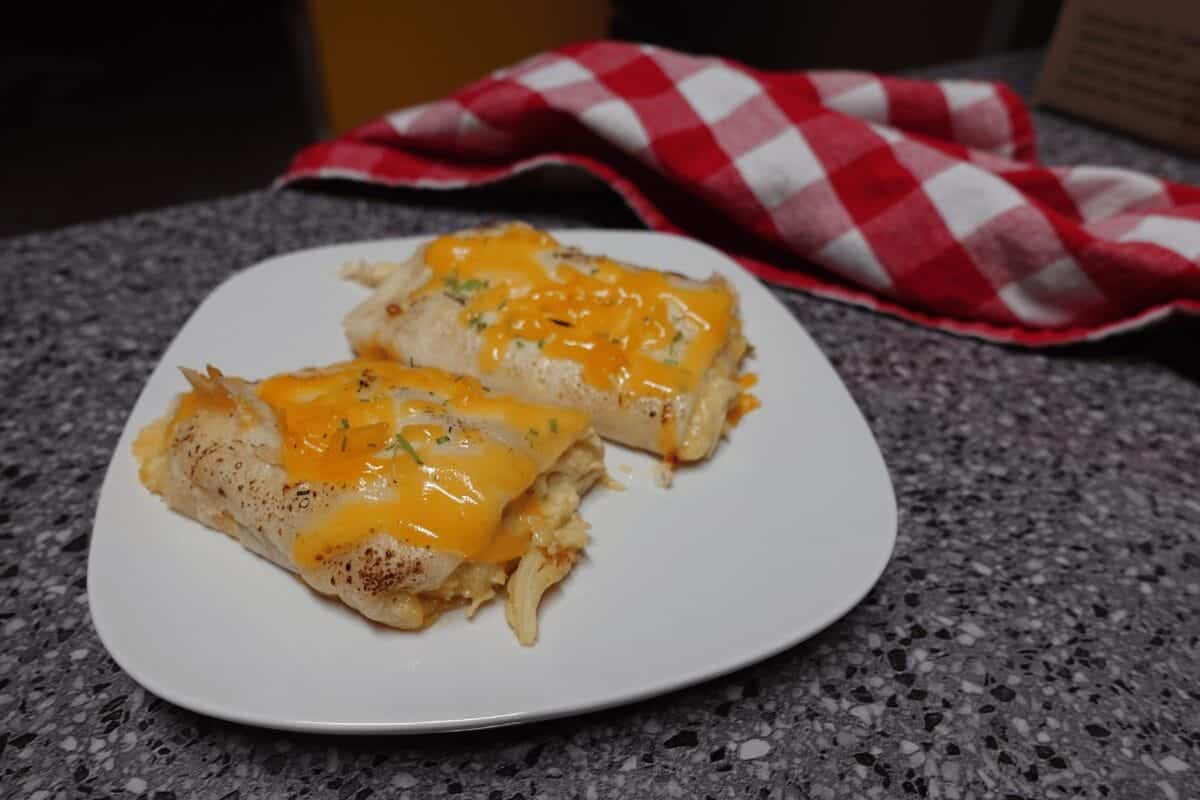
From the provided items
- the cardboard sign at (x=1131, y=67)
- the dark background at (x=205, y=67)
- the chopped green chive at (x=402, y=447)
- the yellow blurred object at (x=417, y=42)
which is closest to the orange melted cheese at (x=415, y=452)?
the chopped green chive at (x=402, y=447)

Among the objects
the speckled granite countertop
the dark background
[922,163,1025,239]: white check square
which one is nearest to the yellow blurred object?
the dark background

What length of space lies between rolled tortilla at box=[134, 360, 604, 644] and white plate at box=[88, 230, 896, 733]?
4 centimetres

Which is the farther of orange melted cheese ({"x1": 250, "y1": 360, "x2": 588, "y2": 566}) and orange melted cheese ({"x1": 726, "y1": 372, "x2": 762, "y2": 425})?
orange melted cheese ({"x1": 726, "y1": 372, "x2": 762, "y2": 425})

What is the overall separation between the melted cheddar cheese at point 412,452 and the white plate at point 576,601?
10cm

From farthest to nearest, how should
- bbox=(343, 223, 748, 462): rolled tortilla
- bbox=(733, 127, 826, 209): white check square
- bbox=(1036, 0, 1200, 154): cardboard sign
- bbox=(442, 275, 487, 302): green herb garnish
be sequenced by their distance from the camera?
bbox=(1036, 0, 1200, 154): cardboard sign
bbox=(733, 127, 826, 209): white check square
bbox=(442, 275, 487, 302): green herb garnish
bbox=(343, 223, 748, 462): rolled tortilla

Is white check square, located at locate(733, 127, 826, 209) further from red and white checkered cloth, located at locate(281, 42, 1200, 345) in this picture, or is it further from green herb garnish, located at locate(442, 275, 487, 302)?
green herb garnish, located at locate(442, 275, 487, 302)

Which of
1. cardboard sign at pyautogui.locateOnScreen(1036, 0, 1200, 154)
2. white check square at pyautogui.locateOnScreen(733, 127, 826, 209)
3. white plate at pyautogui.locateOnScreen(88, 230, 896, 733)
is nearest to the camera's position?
white plate at pyautogui.locateOnScreen(88, 230, 896, 733)

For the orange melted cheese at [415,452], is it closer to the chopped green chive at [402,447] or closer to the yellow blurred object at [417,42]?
the chopped green chive at [402,447]

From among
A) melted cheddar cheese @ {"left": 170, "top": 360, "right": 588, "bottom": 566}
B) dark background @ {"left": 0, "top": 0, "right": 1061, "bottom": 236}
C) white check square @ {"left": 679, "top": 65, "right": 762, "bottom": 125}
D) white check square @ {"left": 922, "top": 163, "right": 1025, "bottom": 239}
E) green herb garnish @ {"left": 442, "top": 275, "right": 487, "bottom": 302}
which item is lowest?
dark background @ {"left": 0, "top": 0, "right": 1061, "bottom": 236}

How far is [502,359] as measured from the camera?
133cm

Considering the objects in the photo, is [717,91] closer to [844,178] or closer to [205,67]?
[844,178]

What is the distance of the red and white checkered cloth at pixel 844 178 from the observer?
164 centimetres

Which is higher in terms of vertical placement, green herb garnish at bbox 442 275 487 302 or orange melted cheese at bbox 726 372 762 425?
green herb garnish at bbox 442 275 487 302

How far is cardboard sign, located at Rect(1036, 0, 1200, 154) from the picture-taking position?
6.81ft
